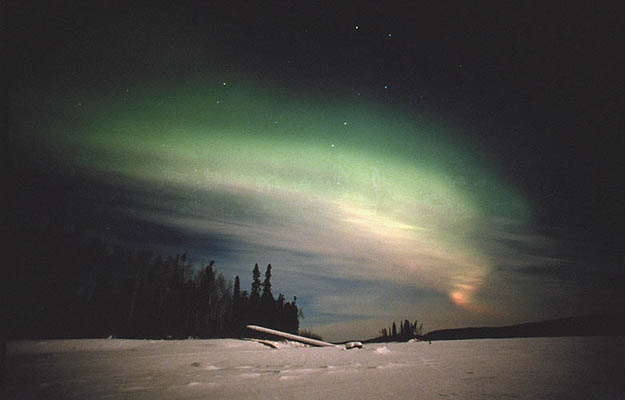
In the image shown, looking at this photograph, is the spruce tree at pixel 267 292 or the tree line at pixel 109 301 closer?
the tree line at pixel 109 301

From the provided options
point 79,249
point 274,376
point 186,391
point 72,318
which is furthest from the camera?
point 79,249

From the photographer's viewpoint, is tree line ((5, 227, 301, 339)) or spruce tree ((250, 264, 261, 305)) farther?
spruce tree ((250, 264, 261, 305))

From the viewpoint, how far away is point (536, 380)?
3408mm

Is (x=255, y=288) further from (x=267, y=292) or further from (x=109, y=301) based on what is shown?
(x=109, y=301)

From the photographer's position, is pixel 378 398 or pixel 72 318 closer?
pixel 378 398

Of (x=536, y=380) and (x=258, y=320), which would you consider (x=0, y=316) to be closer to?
(x=536, y=380)

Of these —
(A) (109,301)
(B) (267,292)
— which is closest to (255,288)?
(B) (267,292)

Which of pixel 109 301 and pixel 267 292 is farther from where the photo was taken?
pixel 267 292

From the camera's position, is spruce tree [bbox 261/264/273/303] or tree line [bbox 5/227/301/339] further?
spruce tree [bbox 261/264/273/303]

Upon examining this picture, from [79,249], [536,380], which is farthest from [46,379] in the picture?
[79,249]

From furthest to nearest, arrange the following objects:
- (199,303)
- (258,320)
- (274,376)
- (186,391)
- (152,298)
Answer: (258,320), (199,303), (152,298), (274,376), (186,391)

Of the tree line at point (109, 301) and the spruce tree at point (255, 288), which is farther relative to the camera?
the spruce tree at point (255, 288)

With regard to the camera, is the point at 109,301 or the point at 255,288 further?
the point at 255,288

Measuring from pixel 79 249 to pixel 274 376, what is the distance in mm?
43456
